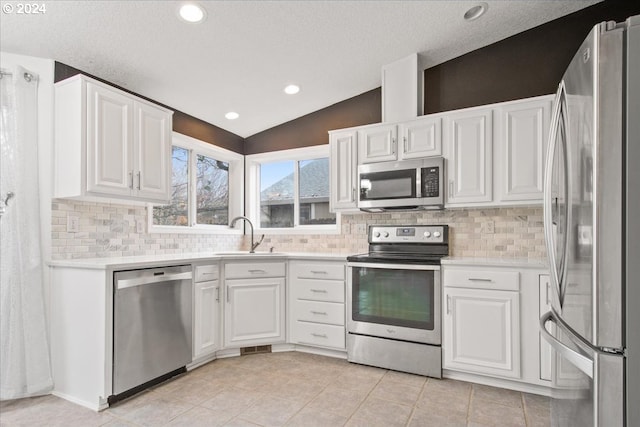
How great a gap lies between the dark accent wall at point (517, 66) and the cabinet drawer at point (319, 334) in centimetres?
Result: 220

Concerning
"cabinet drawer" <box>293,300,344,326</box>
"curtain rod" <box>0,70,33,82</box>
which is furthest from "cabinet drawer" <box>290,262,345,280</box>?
"curtain rod" <box>0,70,33,82</box>

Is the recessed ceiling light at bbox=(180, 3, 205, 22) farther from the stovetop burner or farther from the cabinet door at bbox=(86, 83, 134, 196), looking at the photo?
the stovetop burner

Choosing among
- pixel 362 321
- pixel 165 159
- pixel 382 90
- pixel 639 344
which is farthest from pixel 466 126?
pixel 165 159

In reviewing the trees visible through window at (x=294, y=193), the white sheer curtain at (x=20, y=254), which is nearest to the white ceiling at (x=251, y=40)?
the white sheer curtain at (x=20, y=254)

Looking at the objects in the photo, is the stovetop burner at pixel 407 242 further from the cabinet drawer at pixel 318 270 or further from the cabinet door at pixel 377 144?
the cabinet door at pixel 377 144

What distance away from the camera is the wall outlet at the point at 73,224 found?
253 cm

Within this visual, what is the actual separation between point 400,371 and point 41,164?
10.0ft

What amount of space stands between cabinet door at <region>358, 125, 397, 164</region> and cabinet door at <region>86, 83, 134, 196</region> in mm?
1920

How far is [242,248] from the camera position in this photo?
4293mm

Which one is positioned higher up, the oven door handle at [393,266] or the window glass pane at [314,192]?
the window glass pane at [314,192]

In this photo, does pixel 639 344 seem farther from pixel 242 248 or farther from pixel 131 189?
pixel 242 248

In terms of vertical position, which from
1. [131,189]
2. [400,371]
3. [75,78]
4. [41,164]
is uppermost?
[75,78]

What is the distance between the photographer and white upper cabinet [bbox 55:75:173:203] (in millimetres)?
2361

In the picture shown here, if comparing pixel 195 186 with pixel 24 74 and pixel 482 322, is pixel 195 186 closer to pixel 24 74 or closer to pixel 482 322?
pixel 24 74
